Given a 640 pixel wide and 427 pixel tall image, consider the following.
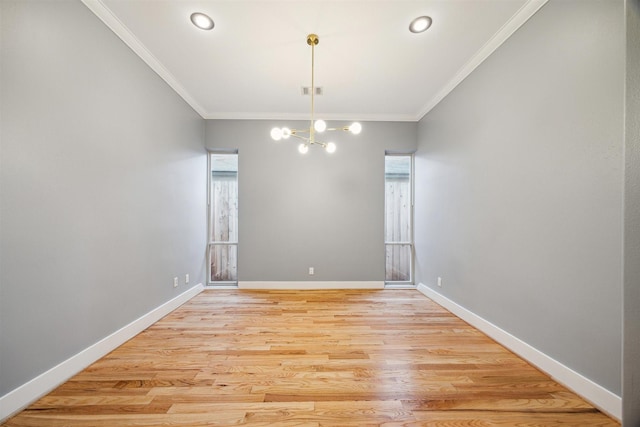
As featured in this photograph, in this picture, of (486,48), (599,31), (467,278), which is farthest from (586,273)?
(486,48)

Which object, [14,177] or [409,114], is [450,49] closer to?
[409,114]

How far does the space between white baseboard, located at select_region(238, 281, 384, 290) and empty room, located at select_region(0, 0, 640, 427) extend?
372mm

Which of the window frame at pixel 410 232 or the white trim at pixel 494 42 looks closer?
the white trim at pixel 494 42

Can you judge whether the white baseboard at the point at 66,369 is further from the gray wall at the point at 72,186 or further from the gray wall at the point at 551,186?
the gray wall at the point at 551,186

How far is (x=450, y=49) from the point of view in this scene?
2.43 metres

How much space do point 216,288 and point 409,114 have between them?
4.45 meters

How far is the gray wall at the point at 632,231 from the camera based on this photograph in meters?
0.84

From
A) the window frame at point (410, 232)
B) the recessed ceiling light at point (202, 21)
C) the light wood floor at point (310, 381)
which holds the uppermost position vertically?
the recessed ceiling light at point (202, 21)

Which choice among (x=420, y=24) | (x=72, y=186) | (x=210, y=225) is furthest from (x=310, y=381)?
(x=210, y=225)

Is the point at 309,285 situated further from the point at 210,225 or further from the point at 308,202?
the point at 210,225

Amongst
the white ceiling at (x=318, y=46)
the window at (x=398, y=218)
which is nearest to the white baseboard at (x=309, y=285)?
the window at (x=398, y=218)

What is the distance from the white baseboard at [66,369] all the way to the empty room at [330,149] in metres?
0.01

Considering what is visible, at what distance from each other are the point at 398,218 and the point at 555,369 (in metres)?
2.85

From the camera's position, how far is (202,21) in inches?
82.0
